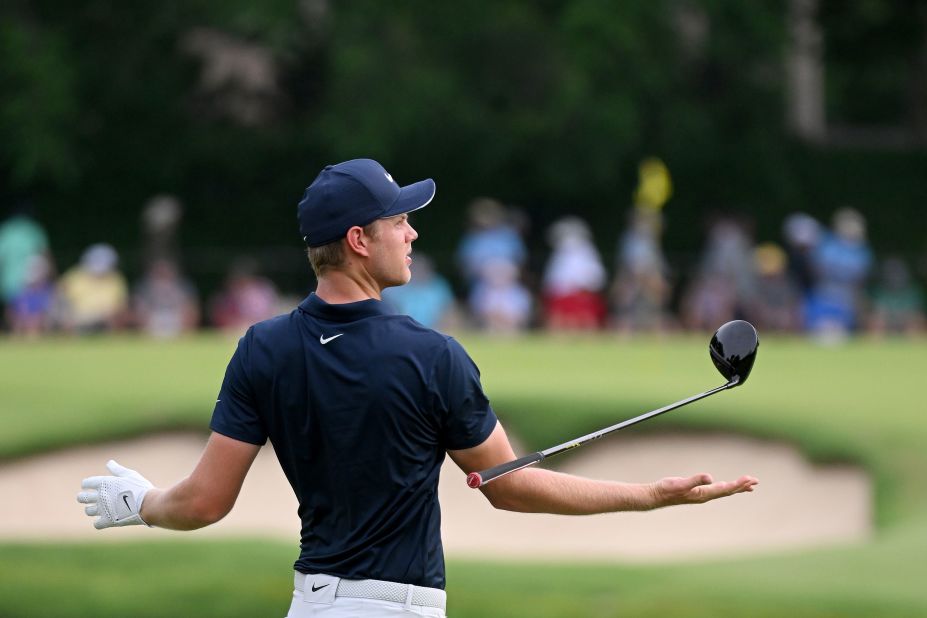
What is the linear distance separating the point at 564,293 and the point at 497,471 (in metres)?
20.0

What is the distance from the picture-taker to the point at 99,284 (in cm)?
2377

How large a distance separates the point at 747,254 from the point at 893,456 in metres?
12.4

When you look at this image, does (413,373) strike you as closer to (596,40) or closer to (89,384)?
(89,384)

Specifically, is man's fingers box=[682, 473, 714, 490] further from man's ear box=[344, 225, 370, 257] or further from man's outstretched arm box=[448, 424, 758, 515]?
man's ear box=[344, 225, 370, 257]

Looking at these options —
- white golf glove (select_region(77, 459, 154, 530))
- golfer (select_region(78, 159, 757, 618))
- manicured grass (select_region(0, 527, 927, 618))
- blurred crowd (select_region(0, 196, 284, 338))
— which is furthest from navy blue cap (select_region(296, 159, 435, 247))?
blurred crowd (select_region(0, 196, 284, 338))

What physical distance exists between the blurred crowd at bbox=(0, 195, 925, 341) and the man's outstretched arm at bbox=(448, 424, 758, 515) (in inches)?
713

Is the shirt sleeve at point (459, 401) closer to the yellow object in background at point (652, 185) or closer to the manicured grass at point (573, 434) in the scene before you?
the manicured grass at point (573, 434)

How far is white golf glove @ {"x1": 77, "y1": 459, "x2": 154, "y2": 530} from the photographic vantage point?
15.4 feet

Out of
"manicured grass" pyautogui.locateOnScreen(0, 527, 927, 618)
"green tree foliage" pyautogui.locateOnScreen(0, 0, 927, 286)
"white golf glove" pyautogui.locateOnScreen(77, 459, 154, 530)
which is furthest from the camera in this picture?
"green tree foliage" pyautogui.locateOnScreen(0, 0, 927, 286)

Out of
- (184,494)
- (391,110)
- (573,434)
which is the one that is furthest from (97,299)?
(184,494)

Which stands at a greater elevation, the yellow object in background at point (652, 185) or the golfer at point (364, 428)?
the yellow object in background at point (652, 185)

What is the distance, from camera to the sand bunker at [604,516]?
42.0ft

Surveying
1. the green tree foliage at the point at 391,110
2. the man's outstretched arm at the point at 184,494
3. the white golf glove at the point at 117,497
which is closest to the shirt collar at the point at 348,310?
the man's outstretched arm at the point at 184,494

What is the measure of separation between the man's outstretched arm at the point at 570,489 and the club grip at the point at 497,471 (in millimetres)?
31
